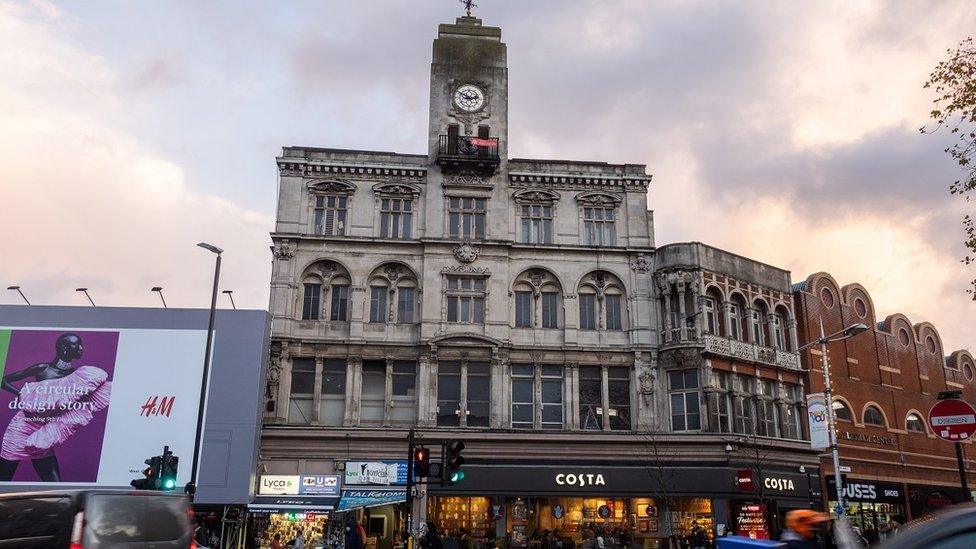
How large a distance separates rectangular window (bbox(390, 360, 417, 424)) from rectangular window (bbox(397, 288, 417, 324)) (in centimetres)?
211

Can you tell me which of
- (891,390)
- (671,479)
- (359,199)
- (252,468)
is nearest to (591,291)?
(671,479)

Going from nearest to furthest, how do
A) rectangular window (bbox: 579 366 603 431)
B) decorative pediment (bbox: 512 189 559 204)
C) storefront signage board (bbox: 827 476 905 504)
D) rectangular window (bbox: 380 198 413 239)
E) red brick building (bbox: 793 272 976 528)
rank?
rectangular window (bbox: 579 366 603 431) < rectangular window (bbox: 380 198 413 239) < decorative pediment (bbox: 512 189 559 204) < storefront signage board (bbox: 827 476 905 504) < red brick building (bbox: 793 272 976 528)

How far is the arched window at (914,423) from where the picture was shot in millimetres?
48344

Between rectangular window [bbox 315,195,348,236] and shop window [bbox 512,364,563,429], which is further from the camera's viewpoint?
rectangular window [bbox 315,195,348,236]

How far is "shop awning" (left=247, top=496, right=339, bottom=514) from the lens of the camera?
33.8 m

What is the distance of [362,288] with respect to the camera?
128 ft

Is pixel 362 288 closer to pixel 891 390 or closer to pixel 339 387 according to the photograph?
pixel 339 387

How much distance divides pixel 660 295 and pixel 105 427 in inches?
1032

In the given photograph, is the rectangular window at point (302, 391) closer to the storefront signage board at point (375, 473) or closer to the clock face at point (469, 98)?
the storefront signage board at point (375, 473)

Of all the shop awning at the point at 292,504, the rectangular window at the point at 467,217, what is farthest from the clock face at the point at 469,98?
the shop awning at the point at 292,504

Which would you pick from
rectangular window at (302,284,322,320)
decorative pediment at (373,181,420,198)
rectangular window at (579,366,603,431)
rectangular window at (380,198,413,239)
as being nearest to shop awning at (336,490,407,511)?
rectangular window at (302,284,322,320)

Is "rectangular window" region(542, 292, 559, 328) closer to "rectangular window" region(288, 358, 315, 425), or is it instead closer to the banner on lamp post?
"rectangular window" region(288, 358, 315, 425)

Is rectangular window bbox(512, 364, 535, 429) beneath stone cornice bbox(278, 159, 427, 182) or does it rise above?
beneath

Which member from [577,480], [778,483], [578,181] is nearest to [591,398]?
[577,480]
